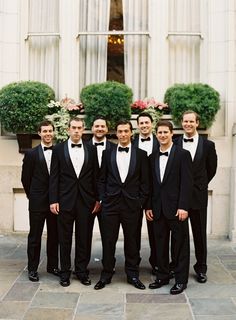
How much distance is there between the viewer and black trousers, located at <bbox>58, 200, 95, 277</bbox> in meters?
6.00

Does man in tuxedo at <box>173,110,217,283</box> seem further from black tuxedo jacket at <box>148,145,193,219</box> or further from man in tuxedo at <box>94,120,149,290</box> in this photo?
man in tuxedo at <box>94,120,149,290</box>

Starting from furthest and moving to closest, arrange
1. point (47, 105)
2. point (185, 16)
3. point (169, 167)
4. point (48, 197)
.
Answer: point (185, 16) → point (47, 105) → point (48, 197) → point (169, 167)

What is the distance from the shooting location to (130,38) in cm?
907

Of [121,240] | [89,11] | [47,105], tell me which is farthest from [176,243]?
[89,11]

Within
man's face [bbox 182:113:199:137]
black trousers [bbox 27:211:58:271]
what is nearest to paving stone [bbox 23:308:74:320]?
black trousers [bbox 27:211:58:271]

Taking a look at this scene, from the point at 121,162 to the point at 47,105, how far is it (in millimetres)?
2959

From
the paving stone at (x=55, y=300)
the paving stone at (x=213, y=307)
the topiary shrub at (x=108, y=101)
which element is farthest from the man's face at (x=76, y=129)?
the paving stone at (x=213, y=307)

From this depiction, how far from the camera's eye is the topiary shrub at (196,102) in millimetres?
8133

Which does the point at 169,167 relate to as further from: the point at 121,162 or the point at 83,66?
the point at 83,66

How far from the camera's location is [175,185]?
574 centimetres

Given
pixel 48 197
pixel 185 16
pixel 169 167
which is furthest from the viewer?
pixel 185 16

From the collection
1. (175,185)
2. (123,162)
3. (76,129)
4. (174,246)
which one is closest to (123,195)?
(123,162)

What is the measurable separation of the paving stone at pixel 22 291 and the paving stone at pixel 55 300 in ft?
0.29

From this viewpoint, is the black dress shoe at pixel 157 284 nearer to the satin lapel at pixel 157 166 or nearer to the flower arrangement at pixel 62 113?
the satin lapel at pixel 157 166
